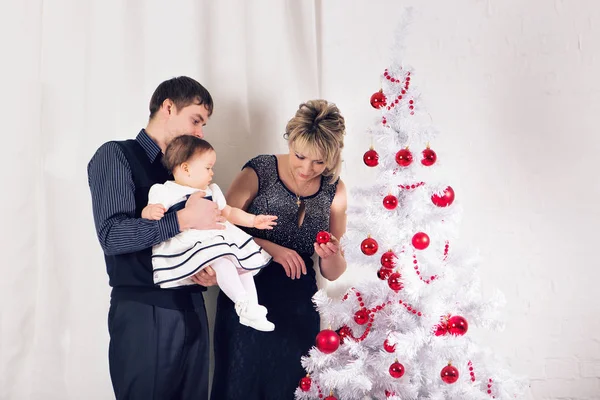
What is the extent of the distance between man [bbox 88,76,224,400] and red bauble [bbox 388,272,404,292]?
0.56 meters

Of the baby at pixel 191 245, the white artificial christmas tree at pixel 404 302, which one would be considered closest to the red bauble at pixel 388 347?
the white artificial christmas tree at pixel 404 302

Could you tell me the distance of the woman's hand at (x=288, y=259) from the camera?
2.37 metres

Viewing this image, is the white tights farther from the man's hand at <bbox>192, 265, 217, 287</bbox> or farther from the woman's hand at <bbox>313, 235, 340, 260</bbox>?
the woman's hand at <bbox>313, 235, 340, 260</bbox>

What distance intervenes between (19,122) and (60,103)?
16cm

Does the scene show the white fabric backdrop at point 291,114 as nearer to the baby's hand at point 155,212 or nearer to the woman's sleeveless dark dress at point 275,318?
the woman's sleeveless dark dress at point 275,318

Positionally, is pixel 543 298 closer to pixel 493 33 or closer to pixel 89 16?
pixel 493 33

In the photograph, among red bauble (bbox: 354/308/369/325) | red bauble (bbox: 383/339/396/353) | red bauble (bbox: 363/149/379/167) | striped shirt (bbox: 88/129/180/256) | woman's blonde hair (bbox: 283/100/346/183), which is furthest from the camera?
woman's blonde hair (bbox: 283/100/346/183)

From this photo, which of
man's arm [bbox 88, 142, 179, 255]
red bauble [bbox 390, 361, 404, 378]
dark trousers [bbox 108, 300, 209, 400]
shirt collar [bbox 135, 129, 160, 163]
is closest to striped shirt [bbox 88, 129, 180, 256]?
man's arm [bbox 88, 142, 179, 255]

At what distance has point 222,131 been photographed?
259cm

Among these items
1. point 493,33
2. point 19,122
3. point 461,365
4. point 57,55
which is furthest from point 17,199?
point 493,33

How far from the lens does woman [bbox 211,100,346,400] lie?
7.67 feet

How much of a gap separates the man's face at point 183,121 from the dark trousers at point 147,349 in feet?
1.86

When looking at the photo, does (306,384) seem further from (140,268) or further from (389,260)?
(140,268)

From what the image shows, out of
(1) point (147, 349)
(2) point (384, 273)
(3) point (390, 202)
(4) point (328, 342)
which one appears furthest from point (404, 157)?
(1) point (147, 349)
